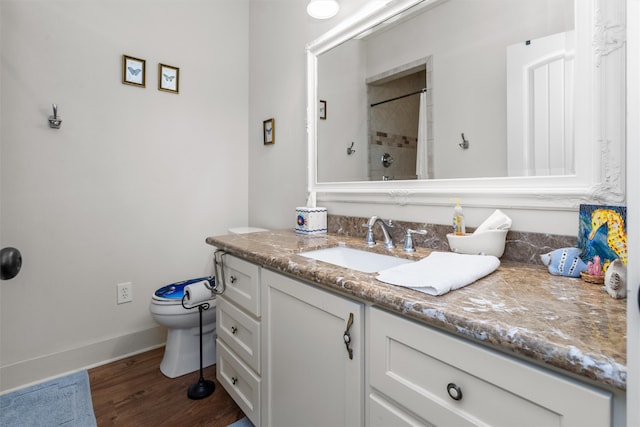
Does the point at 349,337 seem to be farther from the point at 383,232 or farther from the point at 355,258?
the point at 383,232

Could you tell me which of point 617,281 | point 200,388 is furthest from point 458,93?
point 200,388

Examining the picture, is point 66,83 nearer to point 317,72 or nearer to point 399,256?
point 317,72

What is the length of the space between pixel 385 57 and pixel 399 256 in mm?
920

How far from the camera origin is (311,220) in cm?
168

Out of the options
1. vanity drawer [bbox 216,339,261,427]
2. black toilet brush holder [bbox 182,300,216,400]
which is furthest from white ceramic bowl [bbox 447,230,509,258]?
black toilet brush holder [bbox 182,300,216,400]

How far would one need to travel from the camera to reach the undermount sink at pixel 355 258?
48.3 inches

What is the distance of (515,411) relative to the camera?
53 centimetres

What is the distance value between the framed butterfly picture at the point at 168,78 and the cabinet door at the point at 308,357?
62.9 inches

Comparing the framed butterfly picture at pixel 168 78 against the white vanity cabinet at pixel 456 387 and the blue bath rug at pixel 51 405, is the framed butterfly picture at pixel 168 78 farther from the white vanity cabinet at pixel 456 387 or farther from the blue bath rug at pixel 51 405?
the white vanity cabinet at pixel 456 387

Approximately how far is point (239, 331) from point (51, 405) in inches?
41.1

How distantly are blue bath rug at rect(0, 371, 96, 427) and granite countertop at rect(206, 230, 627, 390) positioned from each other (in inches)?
53.6

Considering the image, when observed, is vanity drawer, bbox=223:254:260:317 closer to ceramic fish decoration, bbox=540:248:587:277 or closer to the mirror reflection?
the mirror reflection

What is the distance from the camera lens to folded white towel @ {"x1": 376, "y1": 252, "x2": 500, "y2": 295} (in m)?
0.72

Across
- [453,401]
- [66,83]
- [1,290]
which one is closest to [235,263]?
[453,401]
